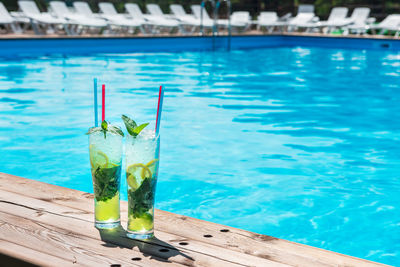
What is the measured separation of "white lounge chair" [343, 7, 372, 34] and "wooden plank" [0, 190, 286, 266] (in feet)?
50.6

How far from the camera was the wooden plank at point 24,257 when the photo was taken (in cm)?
139

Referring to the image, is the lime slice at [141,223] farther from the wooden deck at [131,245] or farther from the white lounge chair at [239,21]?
the white lounge chair at [239,21]

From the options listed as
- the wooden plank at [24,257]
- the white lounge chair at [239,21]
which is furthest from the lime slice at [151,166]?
the white lounge chair at [239,21]

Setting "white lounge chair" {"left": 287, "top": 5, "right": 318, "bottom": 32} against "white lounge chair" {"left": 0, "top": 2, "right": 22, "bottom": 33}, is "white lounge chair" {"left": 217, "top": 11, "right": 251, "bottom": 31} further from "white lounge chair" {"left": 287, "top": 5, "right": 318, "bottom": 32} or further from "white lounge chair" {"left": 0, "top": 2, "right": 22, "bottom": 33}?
"white lounge chair" {"left": 0, "top": 2, "right": 22, "bottom": 33}

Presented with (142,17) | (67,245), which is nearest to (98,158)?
(67,245)

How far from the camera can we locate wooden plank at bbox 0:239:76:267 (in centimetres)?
139

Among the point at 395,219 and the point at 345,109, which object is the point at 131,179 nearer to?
the point at 395,219

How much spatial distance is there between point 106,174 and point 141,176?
13cm

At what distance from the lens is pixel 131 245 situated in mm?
1504

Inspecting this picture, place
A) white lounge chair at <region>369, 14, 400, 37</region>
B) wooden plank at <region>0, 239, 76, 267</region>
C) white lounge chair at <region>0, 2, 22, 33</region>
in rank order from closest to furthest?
wooden plank at <region>0, 239, 76, 267</region>, white lounge chair at <region>0, 2, 22, 33</region>, white lounge chair at <region>369, 14, 400, 37</region>

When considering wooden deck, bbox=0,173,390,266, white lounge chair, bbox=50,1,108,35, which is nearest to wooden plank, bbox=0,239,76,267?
wooden deck, bbox=0,173,390,266

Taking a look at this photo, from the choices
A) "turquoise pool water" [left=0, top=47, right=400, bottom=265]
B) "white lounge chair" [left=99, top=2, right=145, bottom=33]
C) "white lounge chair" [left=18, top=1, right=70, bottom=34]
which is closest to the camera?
"turquoise pool water" [left=0, top=47, right=400, bottom=265]

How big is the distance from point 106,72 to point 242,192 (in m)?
6.17

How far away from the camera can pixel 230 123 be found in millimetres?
5418
